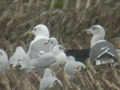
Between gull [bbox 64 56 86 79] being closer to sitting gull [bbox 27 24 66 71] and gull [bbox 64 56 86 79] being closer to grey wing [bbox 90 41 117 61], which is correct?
sitting gull [bbox 27 24 66 71]

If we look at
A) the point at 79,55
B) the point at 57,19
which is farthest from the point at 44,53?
the point at 57,19

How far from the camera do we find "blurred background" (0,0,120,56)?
7855mm

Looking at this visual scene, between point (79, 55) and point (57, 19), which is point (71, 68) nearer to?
point (79, 55)

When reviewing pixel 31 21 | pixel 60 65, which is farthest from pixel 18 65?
pixel 31 21

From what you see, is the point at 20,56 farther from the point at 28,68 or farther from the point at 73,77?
the point at 73,77

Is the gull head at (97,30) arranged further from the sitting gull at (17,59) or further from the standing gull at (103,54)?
the sitting gull at (17,59)

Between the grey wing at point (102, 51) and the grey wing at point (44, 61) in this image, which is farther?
the grey wing at point (102, 51)

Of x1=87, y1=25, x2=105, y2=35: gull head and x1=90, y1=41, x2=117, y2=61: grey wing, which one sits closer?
x1=90, y1=41, x2=117, y2=61: grey wing

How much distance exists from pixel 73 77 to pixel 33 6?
12.7ft

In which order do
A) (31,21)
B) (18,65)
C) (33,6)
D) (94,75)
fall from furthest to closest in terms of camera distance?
(33,6) → (31,21) → (94,75) → (18,65)

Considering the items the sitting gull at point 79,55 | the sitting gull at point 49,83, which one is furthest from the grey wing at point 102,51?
the sitting gull at point 49,83

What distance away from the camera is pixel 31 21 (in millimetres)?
7930

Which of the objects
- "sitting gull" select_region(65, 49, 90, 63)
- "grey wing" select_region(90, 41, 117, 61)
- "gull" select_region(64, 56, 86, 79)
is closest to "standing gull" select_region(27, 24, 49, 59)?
"gull" select_region(64, 56, 86, 79)

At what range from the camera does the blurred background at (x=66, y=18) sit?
7.86 metres
